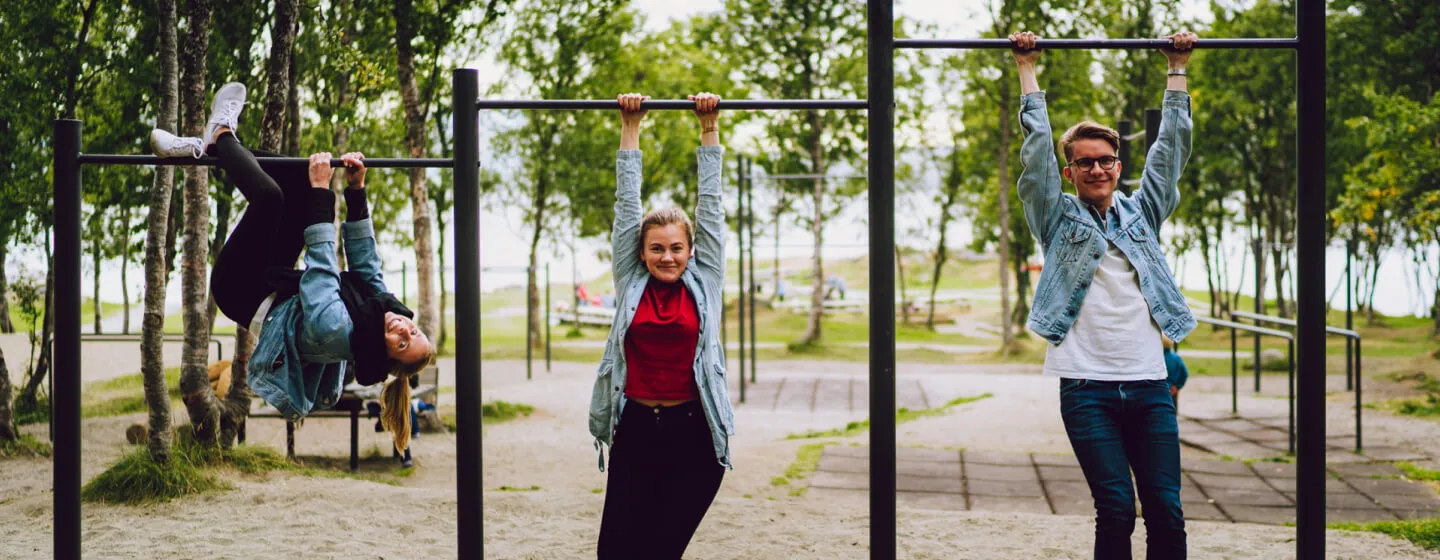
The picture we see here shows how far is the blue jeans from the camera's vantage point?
8.69 feet

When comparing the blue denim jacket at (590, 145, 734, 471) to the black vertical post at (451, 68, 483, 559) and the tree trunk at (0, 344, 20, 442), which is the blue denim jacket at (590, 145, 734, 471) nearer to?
the black vertical post at (451, 68, 483, 559)

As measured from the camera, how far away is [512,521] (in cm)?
524

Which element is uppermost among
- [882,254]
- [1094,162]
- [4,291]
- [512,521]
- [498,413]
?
[1094,162]

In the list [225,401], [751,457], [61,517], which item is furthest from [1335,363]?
[61,517]

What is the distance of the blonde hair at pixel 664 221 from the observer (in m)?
2.90

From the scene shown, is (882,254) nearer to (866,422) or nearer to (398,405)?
(398,405)

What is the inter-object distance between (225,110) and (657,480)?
1.74 meters

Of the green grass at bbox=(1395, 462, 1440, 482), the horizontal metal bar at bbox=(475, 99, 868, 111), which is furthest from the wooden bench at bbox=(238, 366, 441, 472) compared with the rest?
the green grass at bbox=(1395, 462, 1440, 482)

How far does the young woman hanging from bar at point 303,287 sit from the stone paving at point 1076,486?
3.31m

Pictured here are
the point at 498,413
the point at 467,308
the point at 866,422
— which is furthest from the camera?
the point at 498,413

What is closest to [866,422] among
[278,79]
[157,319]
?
[278,79]

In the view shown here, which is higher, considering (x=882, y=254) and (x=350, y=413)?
(x=882, y=254)

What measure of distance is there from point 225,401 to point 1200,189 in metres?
21.2

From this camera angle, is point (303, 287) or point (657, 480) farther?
point (303, 287)
